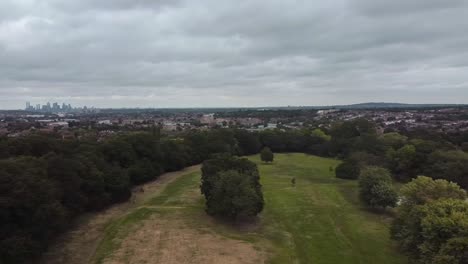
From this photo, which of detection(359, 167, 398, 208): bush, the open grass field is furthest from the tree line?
detection(359, 167, 398, 208): bush

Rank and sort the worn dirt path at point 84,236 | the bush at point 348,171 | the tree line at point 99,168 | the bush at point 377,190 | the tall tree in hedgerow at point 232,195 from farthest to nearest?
the bush at point 348,171
the bush at point 377,190
the tall tree in hedgerow at point 232,195
the worn dirt path at point 84,236
the tree line at point 99,168

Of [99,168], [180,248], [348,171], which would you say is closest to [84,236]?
[180,248]

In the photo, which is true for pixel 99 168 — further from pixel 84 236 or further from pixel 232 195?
pixel 232 195

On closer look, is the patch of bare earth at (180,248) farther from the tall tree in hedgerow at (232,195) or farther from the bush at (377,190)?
the bush at (377,190)

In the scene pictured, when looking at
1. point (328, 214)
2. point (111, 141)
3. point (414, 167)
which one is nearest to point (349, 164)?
point (414, 167)

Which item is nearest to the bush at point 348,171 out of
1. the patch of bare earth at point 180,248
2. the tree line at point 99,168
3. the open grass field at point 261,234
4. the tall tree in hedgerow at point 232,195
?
the tree line at point 99,168

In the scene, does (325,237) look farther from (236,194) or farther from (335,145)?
(335,145)

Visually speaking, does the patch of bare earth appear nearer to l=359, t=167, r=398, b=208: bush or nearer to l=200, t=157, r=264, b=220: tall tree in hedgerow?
l=200, t=157, r=264, b=220: tall tree in hedgerow
